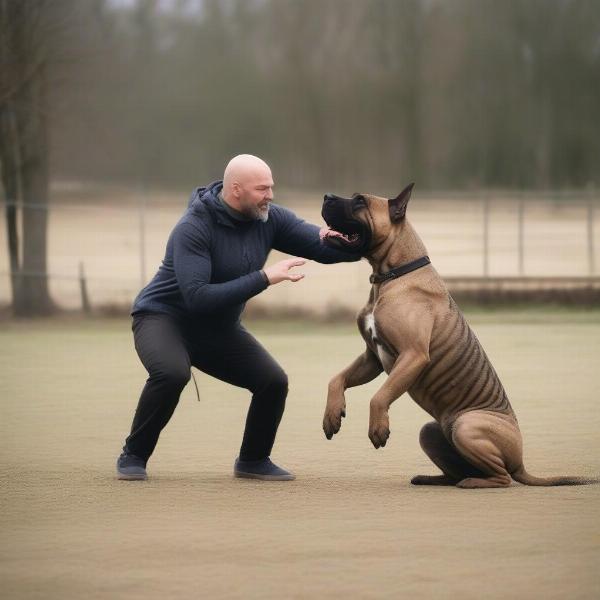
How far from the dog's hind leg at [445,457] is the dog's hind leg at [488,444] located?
7 centimetres

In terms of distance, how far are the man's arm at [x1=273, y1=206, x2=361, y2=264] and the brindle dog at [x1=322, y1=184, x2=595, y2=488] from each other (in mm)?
436

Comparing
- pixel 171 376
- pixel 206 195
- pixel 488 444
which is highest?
pixel 206 195

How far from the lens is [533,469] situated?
725cm

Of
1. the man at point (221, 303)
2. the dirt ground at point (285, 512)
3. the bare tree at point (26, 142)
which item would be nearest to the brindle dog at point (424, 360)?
the dirt ground at point (285, 512)

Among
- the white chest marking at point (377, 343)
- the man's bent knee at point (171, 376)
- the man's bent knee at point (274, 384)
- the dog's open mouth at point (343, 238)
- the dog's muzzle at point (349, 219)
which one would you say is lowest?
the man's bent knee at point (274, 384)

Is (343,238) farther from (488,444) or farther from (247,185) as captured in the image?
(488,444)

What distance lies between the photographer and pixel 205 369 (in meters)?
7.27

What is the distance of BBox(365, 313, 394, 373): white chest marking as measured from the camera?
6.59 m

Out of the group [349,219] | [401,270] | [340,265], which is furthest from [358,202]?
[340,265]

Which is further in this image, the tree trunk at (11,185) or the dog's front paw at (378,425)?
the tree trunk at (11,185)

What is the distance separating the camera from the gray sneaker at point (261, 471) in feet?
22.9

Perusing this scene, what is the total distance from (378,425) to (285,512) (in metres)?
0.70

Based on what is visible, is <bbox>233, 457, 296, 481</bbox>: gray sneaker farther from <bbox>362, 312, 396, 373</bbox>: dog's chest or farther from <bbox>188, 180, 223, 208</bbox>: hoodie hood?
<bbox>188, 180, 223, 208</bbox>: hoodie hood

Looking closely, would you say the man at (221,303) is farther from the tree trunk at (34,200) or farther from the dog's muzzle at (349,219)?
the tree trunk at (34,200)
